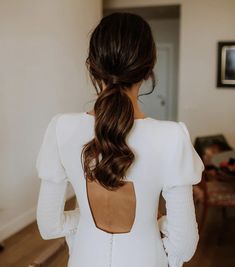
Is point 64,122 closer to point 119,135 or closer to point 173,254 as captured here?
point 119,135

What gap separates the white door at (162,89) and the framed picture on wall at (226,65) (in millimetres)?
1902

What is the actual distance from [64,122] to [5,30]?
226cm

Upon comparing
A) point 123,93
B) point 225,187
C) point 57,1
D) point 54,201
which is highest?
point 57,1

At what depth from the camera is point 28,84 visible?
3281mm

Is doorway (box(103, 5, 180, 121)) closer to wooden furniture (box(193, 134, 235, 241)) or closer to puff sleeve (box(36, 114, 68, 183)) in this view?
wooden furniture (box(193, 134, 235, 241))

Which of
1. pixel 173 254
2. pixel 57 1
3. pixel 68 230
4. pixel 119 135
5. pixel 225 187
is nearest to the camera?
pixel 119 135

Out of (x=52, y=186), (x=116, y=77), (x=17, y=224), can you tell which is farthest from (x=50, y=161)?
(x=17, y=224)

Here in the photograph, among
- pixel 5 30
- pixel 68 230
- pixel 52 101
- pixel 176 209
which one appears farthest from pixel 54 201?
pixel 52 101

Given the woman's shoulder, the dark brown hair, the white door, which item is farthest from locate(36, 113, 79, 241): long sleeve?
the white door

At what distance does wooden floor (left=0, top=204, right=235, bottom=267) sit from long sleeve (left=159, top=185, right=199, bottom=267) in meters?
1.75

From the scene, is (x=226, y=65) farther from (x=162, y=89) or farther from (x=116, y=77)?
(x=116, y=77)

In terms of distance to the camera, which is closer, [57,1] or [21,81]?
→ [21,81]

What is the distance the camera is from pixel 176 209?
3.15 feet

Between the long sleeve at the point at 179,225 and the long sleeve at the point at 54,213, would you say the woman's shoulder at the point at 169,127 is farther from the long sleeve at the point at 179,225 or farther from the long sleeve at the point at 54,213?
the long sleeve at the point at 54,213
